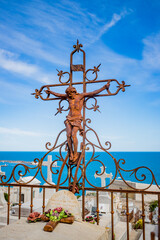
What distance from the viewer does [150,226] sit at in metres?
5.79

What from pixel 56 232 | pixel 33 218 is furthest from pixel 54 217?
pixel 33 218

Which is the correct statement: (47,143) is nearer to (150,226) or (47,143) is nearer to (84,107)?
(84,107)

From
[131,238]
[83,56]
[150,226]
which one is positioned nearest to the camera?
[83,56]

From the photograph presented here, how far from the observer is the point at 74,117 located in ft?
11.2

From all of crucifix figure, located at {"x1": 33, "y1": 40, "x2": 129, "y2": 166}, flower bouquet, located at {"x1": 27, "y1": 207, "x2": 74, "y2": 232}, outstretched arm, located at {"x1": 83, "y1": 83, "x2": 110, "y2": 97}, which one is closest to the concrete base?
flower bouquet, located at {"x1": 27, "y1": 207, "x2": 74, "y2": 232}

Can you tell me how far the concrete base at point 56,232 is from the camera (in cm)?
223

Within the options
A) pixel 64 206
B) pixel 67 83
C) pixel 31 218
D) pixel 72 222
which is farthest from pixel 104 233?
pixel 67 83

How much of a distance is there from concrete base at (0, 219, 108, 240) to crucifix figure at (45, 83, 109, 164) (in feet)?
3.52

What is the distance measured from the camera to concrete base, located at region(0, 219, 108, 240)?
2.23m

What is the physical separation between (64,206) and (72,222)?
0.26 meters

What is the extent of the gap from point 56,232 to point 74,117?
5.67 ft

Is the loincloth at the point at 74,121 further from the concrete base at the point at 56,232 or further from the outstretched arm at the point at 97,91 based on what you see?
the concrete base at the point at 56,232

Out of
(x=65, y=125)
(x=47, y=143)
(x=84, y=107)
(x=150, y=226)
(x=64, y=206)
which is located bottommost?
(x=150, y=226)

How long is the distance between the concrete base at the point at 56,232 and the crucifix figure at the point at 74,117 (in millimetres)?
1074
